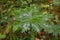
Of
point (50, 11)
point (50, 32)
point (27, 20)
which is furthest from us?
point (50, 11)

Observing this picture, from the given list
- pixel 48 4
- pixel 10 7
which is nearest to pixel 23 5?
pixel 10 7

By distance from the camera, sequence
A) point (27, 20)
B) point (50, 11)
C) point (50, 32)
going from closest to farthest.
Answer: point (27, 20)
point (50, 32)
point (50, 11)

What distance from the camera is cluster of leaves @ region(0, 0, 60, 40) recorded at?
2.12m

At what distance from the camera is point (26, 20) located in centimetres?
213

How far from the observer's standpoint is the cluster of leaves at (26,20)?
2.12m

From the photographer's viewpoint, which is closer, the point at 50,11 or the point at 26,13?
the point at 26,13

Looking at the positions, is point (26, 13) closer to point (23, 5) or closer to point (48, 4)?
point (23, 5)

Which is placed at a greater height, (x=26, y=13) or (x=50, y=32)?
(x=26, y=13)

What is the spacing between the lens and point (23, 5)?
2.77m

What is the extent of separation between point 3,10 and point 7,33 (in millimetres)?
492

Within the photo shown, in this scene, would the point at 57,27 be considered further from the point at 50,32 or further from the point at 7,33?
the point at 7,33

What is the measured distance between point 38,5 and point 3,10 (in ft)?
1.97

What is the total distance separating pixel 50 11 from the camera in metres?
2.76

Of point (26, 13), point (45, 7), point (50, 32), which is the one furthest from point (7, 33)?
point (45, 7)
